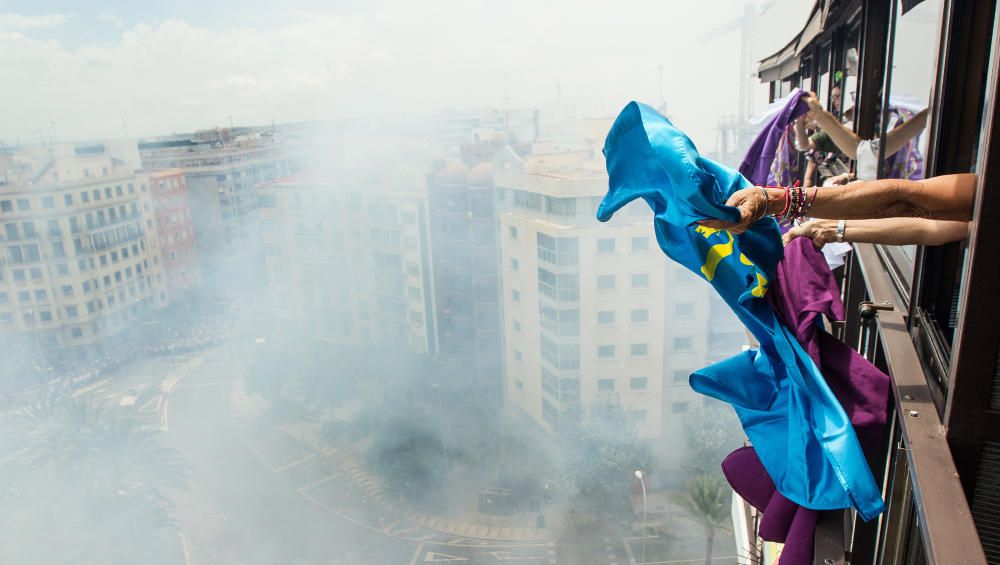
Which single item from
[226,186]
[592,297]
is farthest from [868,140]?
[226,186]

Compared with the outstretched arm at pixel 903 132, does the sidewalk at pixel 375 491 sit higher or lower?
lower

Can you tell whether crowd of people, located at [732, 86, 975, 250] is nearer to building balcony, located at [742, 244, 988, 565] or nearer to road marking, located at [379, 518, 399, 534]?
building balcony, located at [742, 244, 988, 565]

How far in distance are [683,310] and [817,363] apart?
12.9 m

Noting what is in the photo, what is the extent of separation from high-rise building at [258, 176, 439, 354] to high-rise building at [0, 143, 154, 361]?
4162 millimetres

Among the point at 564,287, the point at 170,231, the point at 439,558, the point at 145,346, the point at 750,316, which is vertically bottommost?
the point at 439,558

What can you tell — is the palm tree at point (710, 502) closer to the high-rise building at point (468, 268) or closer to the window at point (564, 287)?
the window at point (564, 287)

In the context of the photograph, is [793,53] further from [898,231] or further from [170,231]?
[170,231]

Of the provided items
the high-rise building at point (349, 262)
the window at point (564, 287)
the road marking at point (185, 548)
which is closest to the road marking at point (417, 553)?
the road marking at point (185, 548)

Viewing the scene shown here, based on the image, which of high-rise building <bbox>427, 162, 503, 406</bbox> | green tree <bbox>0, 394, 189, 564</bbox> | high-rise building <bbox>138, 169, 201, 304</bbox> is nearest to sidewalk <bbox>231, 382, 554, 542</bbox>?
green tree <bbox>0, 394, 189, 564</bbox>

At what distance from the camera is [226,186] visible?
21562 mm

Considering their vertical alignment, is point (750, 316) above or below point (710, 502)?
above

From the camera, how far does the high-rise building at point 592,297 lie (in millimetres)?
12797

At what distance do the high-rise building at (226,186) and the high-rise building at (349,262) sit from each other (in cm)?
152

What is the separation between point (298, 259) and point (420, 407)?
687cm
